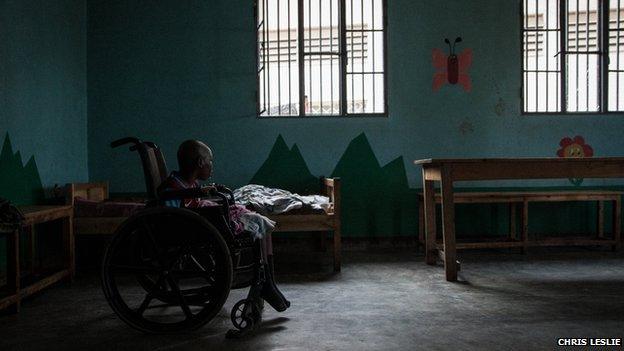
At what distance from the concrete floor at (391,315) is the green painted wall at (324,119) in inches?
49.0

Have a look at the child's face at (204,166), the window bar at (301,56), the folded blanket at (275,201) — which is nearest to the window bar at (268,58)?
the window bar at (301,56)

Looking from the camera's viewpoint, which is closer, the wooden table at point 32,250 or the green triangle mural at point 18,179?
the wooden table at point 32,250

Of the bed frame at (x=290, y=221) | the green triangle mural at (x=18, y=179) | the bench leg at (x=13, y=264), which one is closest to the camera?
the bench leg at (x=13, y=264)

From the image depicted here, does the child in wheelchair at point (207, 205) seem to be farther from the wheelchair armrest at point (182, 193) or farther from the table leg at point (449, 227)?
the table leg at point (449, 227)

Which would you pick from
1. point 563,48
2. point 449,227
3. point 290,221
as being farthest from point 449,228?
point 563,48

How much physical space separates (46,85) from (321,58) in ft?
7.84

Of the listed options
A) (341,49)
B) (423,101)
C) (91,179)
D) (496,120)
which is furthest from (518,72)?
(91,179)

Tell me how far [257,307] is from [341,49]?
309 centimetres

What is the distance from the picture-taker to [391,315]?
8.46 ft

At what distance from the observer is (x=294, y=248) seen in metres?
4.71

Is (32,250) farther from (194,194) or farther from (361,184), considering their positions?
(361,184)

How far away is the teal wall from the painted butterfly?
3.30 meters

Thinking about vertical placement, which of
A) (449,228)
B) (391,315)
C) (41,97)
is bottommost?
(391,315)

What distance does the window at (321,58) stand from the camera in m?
4.80
